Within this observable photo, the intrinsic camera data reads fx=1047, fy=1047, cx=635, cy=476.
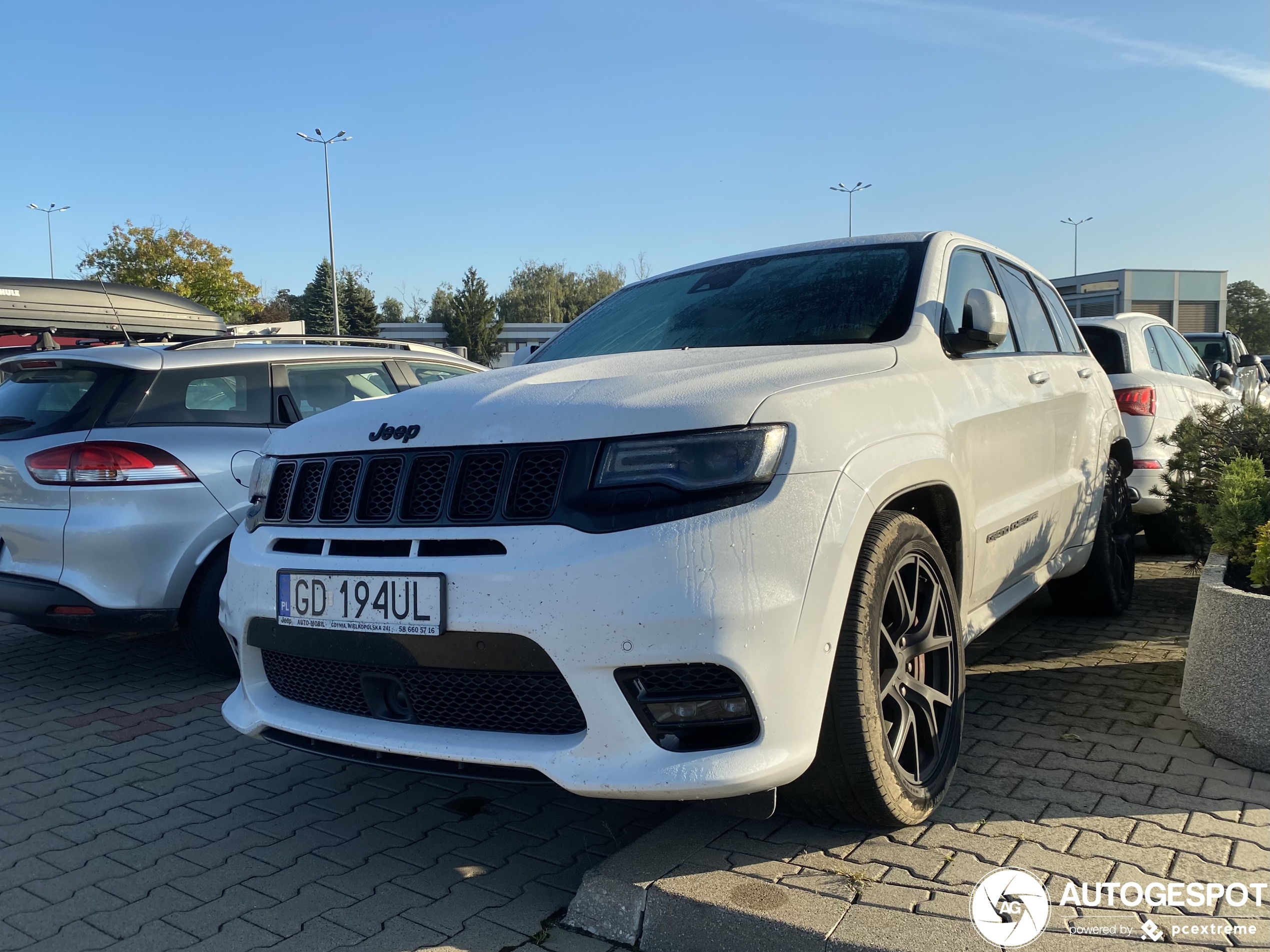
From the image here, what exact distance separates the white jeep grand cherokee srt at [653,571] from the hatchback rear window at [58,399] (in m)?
2.06

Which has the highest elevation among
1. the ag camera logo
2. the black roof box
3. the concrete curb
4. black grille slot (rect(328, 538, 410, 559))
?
the black roof box

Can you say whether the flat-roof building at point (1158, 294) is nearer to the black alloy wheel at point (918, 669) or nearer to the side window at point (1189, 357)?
the side window at point (1189, 357)

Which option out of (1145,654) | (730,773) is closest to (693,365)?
(730,773)

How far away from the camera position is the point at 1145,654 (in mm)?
4715

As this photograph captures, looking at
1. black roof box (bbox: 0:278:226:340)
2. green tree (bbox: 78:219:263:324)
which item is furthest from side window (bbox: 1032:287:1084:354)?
green tree (bbox: 78:219:263:324)

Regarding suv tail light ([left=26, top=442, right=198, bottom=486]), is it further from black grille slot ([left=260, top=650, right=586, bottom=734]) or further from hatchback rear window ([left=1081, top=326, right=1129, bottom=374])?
hatchback rear window ([left=1081, top=326, right=1129, bottom=374])

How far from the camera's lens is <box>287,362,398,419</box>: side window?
5.69 m

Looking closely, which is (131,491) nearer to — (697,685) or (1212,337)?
(697,685)

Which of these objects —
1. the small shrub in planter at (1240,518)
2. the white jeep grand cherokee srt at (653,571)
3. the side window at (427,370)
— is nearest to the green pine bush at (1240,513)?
the small shrub in planter at (1240,518)

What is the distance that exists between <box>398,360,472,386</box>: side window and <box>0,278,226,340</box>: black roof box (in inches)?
184

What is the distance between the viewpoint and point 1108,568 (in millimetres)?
5254

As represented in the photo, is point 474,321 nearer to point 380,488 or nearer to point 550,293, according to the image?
point 550,293

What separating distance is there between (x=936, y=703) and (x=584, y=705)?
1.29 m

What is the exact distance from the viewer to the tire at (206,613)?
193 inches
